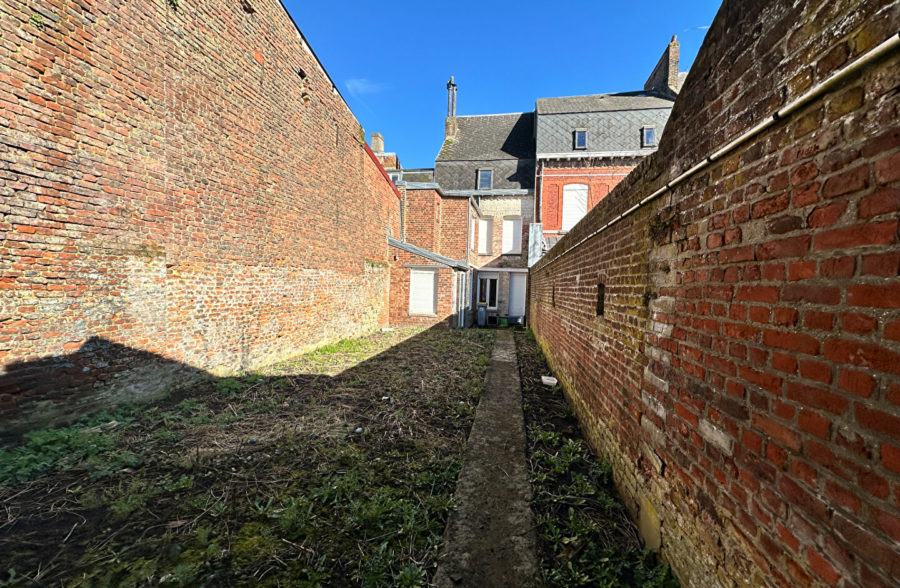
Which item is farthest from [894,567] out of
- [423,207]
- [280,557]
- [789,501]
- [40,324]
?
[423,207]

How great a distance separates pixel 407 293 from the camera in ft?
43.6

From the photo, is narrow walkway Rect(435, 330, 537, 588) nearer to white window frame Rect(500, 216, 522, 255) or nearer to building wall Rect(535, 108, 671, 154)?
white window frame Rect(500, 216, 522, 255)

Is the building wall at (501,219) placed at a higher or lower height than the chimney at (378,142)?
lower

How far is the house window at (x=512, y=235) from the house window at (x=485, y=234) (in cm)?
81

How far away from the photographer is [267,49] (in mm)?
6414

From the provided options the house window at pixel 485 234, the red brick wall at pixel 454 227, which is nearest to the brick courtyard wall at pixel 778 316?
the red brick wall at pixel 454 227

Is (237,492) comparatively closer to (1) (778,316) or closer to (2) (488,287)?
(1) (778,316)

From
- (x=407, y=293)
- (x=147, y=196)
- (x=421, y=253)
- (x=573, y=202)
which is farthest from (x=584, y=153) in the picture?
(x=147, y=196)

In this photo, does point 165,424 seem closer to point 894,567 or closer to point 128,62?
point 128,62

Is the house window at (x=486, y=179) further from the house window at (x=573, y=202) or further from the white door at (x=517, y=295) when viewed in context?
the white door at (x=517, y=295)

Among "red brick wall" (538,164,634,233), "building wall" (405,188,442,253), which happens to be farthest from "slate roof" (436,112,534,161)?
"building wall" (405,188,442,253)

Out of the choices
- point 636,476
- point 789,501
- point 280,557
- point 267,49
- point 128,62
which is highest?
point 267,49

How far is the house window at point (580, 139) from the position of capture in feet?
56.4

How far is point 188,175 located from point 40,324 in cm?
259
